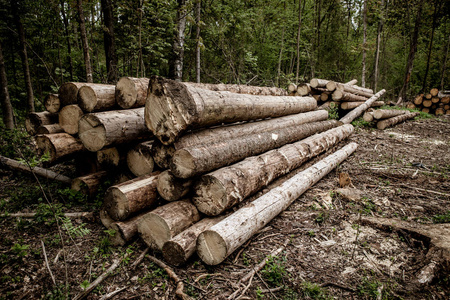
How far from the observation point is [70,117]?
350cm

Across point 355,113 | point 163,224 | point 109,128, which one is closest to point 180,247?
point 163,224

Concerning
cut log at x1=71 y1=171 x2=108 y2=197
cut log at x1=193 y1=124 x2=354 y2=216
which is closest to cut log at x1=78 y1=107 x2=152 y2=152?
cut log at x1=71 y1=171 x2=108 y2=197

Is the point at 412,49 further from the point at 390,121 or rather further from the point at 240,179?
the point at 240,179

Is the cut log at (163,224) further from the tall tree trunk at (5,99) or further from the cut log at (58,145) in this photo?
the tall tree trunk at (5,99)

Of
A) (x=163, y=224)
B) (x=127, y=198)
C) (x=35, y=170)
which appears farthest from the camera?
(x=35, y=170)

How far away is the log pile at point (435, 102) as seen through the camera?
1231cm

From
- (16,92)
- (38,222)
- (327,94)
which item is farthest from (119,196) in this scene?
(16,92)

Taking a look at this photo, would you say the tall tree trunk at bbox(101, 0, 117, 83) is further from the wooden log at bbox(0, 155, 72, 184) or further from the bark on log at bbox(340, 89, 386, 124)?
the bark on log at bbox(340, 89, 386, 124)

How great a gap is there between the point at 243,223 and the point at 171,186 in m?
0.98

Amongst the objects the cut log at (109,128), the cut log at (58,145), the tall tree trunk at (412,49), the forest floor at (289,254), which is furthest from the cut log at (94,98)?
the tall tree trunk at (412,49)

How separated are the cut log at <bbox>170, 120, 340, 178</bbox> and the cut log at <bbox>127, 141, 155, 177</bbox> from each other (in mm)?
662

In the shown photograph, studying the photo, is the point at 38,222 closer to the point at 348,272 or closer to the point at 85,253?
the point at 85,253

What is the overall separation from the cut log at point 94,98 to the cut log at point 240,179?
1.87 meters

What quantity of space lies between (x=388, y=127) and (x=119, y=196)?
10207 mm
